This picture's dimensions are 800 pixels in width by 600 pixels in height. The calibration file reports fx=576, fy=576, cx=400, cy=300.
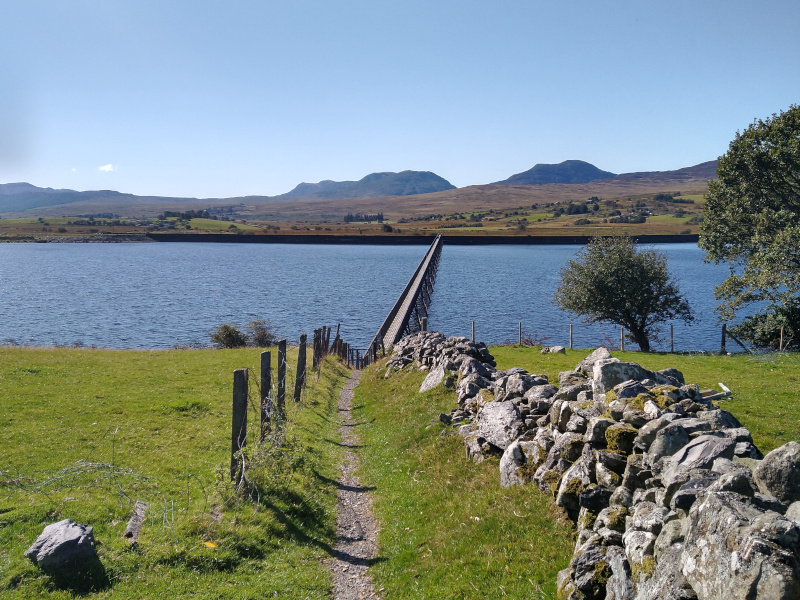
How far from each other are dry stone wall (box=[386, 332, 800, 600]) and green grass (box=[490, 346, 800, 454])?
3056mm

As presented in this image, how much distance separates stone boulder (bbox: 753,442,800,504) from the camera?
6.86 meters

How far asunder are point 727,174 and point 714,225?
147 inches

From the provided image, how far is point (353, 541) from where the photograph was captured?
12008 mm

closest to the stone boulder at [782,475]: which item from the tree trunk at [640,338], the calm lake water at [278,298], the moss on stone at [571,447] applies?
the moss on stone at [571,447]

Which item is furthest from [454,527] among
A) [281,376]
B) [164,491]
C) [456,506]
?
[281,376]

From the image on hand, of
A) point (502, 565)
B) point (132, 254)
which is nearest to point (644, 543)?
point (502, 565)

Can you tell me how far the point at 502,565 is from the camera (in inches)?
Answer: 368

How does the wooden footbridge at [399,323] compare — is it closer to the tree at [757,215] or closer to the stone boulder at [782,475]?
the tree at [757,215]

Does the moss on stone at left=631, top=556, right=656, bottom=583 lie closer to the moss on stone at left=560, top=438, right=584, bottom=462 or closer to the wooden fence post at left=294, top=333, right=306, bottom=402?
the moss on stone at left=560, top=438, right=584, bottom=462

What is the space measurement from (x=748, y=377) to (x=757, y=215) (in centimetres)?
1877

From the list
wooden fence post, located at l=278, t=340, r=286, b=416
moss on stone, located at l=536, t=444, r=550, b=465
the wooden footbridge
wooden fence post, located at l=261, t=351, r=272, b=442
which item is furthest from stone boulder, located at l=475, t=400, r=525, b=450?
the wooden footbridge

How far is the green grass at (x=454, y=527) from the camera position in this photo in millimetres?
9148

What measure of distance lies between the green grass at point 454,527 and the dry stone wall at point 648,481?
502 millimetres

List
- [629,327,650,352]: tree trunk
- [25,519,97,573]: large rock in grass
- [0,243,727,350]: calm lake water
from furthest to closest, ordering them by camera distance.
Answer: [0,243,727,350]: calm lake water, [629,327,650,352]: tree trunk, [25,519,97,573]: large rock in grass
